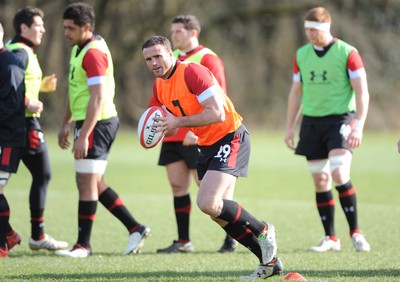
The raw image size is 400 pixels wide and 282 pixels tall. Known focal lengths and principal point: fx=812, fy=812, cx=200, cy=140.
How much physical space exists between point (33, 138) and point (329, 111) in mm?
2867

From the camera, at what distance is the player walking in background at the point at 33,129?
765 centimetres

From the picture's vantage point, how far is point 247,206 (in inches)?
430

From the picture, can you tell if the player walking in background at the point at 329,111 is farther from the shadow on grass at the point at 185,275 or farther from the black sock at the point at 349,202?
the shadow on grass at the point at 185,275

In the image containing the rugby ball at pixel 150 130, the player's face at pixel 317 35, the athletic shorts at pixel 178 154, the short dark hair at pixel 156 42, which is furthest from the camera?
the athletic shorts at pixel 178 154

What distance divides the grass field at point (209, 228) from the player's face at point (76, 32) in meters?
2.00

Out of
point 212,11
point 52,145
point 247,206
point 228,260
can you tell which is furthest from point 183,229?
point 212,11

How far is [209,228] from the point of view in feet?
30.5

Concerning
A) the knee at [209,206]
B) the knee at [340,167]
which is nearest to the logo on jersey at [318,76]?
the knee at [340,167]

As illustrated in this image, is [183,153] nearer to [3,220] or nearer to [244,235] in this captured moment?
[3,220]

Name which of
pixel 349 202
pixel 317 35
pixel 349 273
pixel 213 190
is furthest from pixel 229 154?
pixel 317 35

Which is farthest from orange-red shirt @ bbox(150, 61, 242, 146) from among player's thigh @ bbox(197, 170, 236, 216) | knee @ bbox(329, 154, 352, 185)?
knee @ bbox(329, 154, 352, 185)

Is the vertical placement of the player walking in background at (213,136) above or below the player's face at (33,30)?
below

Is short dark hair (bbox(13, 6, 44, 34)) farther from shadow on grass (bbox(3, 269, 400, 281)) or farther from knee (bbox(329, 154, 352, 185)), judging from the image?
knee (bbox(329, 154, 352, 185))

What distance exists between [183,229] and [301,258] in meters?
1.37
